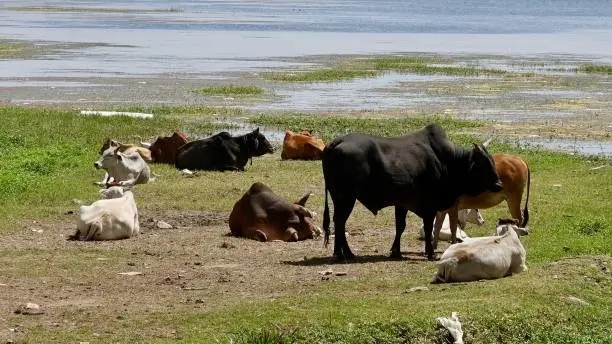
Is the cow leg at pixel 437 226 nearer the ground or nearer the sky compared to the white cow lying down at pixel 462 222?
Result: nearer the sky

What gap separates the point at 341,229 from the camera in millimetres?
14516

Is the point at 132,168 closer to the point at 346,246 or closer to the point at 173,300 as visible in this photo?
the point at 346,246

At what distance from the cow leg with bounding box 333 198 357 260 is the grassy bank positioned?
210 millimetres

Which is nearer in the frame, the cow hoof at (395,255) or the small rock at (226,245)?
the cow hoof at (395,255)

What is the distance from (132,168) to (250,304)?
897cm

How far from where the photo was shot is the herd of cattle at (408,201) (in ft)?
42.3

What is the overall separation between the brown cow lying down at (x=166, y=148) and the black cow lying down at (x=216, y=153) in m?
0.38

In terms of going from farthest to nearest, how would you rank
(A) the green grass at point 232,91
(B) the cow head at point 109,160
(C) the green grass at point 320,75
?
(C) the green grass at point 320,75, (A) the green grass at point 232,91, (B) the cow head at point 109,160

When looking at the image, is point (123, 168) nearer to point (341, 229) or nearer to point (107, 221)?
point (107, 221)

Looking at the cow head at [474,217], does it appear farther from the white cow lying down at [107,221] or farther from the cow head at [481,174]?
the white cow lying down at [107,221]

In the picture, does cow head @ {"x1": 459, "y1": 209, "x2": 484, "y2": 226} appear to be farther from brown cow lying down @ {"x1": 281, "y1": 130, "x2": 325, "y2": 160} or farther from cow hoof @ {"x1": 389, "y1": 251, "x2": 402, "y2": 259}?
brown cow lying down @ {"x1": 281, "y1": 130, "x2": 325, "y2": 160}

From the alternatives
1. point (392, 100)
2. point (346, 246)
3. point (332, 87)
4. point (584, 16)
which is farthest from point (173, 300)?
point (584, 16)

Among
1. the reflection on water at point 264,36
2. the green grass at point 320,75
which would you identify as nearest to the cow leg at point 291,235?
the green grass at point 320,75

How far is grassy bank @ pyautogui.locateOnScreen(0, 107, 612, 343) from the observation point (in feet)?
36.4
